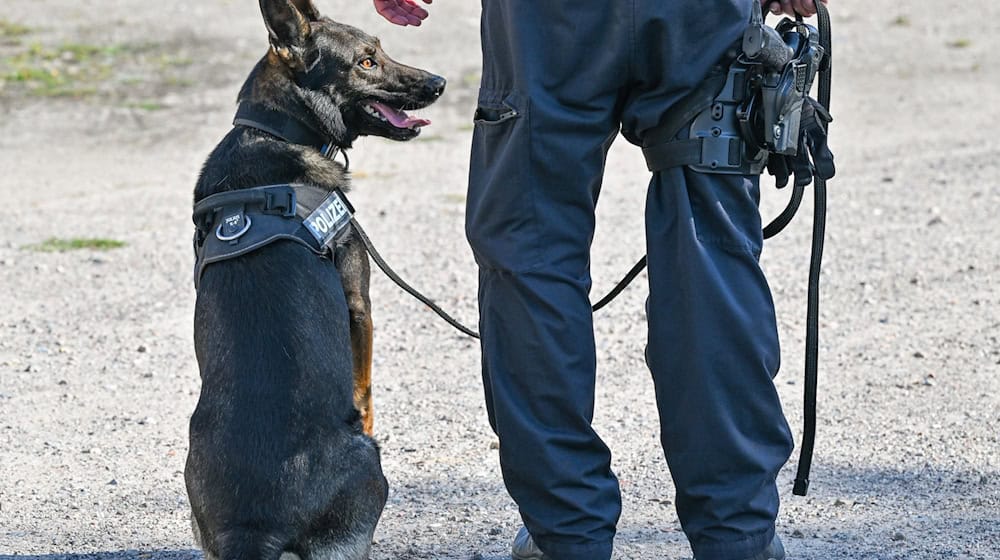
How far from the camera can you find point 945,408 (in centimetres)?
415

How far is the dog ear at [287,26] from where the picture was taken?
3.34 m

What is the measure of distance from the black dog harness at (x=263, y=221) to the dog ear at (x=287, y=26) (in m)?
0.53

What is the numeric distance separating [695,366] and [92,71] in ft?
26.7

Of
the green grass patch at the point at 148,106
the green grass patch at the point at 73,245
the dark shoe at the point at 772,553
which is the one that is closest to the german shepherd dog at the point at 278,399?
the dark shoe at the point at 772,553

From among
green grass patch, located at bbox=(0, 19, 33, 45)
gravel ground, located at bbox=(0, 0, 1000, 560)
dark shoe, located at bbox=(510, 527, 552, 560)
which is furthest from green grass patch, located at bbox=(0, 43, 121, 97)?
dark shoe, located at bbox=(510, 527, 552, 560)

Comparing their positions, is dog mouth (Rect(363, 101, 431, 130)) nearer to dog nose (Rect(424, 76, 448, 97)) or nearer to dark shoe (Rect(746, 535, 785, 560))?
dog nose (Rect(424, 76, 448, 97))

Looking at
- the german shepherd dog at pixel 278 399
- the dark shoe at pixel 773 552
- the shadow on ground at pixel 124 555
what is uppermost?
the german shepherd dog at pixel 278 399

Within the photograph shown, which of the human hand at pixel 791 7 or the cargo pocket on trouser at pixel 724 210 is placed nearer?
the cargo pocket on trouser at pixel 724 210

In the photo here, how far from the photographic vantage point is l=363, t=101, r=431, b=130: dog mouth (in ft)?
11.9

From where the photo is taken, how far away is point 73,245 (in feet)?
19.9

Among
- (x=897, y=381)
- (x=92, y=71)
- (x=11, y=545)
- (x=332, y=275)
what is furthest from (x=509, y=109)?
(x=92, y=71)

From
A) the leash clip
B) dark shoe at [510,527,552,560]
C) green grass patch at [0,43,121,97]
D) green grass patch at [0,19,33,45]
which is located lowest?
dark shoe at [510,527,552,560]

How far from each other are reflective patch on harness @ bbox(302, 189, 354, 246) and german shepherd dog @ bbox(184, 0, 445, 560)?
0.06 m

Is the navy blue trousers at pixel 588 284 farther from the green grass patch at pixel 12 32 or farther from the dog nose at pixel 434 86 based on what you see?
the green grass patch at pixel 12 32
